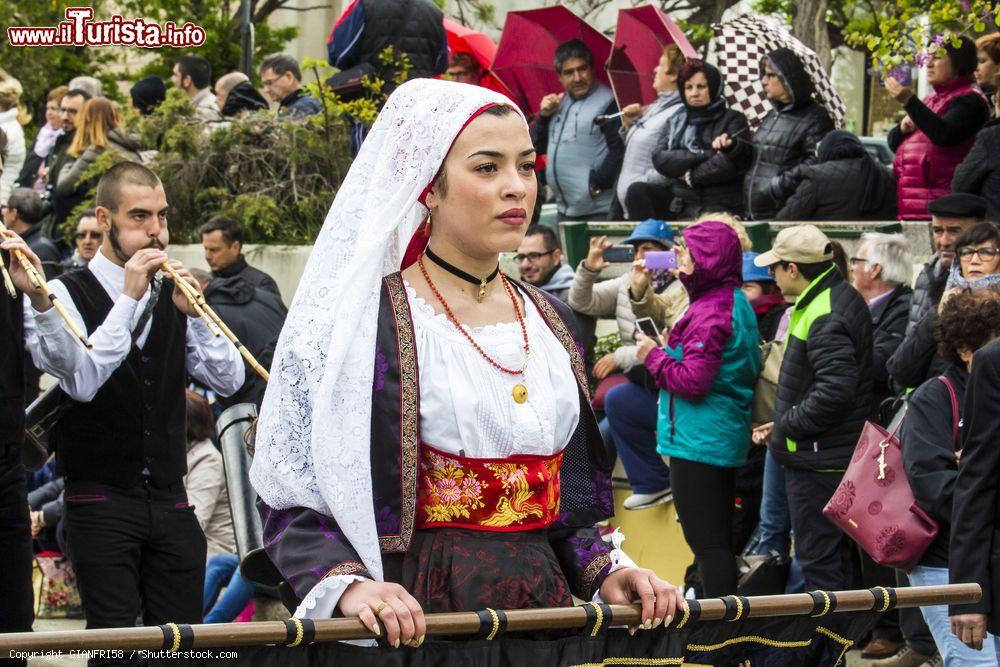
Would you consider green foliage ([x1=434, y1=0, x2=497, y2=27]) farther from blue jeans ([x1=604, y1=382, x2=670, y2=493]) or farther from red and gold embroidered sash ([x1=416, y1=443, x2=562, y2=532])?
red and gold embroidered sash ([x1=416, y1=443, x2=562, y2=532])

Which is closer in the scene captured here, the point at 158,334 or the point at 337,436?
the point at 337,436

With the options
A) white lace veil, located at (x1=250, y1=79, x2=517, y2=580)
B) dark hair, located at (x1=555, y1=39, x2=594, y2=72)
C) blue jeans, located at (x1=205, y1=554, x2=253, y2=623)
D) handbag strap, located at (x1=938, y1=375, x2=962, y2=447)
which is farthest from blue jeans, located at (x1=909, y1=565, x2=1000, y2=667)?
dark hair, located at (x1=555, y1=39, x2=594, y2=72)

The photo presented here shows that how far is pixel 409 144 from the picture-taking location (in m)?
3.12

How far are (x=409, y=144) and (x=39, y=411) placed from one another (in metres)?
2.66

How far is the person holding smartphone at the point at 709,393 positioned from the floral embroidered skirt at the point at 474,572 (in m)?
3.80

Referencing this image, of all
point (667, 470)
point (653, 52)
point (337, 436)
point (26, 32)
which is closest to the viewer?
point (337, 436)

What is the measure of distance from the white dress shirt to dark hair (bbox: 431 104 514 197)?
2.27m

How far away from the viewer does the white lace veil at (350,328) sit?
115 inches

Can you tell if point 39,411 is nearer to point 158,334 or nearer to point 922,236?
point 158,334

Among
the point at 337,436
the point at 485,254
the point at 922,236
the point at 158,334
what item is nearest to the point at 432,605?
the point at 337,436

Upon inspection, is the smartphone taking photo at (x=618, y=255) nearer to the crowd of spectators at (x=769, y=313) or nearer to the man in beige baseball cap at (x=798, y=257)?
the crowd of spectators at (x=769, y=313)

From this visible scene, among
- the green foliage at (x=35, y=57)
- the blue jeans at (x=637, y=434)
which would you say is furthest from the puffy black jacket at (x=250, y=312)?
the green foliage at (x=35, y=57)

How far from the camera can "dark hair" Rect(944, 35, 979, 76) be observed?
8773 millimetres

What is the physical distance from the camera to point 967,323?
17.2 ft
